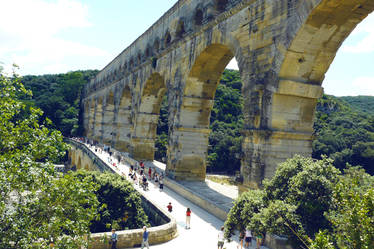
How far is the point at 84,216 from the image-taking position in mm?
6840

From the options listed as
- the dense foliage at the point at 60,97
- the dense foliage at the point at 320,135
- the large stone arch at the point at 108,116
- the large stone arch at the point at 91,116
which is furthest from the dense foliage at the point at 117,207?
the dense foliage at the point at 60,97

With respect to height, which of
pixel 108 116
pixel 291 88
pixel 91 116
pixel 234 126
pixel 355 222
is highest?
pixel 291 88

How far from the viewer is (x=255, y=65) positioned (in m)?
12.4

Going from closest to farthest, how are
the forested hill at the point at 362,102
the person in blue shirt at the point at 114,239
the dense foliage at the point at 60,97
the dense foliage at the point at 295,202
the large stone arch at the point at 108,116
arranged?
the dense foliage at the point at 295,202 < the person in blue shirt at the point at 114,239 < the large stone arch at the point at 108,116 < the dense foliage at the point at 60,97 < the forested hill at the point at 362,102

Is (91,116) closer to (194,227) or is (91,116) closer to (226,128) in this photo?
(226,128)

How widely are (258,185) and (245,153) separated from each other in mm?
1423

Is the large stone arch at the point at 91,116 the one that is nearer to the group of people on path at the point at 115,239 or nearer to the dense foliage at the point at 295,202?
the group of people on path at the point at 115,239

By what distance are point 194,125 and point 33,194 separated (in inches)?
553

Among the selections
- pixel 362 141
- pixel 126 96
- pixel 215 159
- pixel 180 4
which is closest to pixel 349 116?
pixel 362 141

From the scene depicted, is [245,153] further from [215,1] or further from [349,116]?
[349,116]

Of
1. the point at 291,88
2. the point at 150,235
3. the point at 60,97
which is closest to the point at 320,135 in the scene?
the point at 291,88

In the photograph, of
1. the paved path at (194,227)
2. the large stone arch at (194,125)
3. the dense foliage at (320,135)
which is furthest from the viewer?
the dense foliage at (320,135)

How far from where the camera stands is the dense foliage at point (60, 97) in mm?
64312

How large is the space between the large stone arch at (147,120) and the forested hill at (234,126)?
1689 cm
